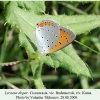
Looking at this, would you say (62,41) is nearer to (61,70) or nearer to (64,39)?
(64,39)

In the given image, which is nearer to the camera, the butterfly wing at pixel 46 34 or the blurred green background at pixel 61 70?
the butterfly wing at pixel 46 34

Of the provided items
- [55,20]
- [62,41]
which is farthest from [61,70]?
[62,41]

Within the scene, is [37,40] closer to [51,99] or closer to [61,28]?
[61,28]

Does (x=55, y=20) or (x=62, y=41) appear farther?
(x=55, y=20)

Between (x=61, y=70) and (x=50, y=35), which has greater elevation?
(x=50, y=35)

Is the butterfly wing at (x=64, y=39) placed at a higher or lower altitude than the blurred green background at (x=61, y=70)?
higher

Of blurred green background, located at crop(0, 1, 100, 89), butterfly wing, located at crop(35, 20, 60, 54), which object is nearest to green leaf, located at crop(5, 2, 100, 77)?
butterfly wing, located at crop(35, 20, 60, 54)

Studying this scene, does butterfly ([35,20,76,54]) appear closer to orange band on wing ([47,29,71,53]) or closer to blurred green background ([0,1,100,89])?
orange band on wing ([47,29,71,53])

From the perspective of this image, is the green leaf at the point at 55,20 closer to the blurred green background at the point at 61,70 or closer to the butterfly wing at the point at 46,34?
the butterfly wing at the point at 46,34

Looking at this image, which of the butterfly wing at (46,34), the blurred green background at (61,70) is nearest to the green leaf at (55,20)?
the butterfly wing at (46,34)
